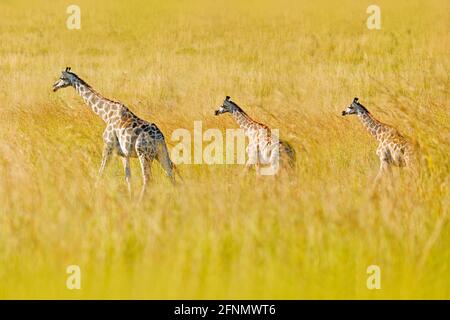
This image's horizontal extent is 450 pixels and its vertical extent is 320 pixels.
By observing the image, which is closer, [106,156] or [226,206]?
[226,206]

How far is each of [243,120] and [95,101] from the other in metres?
1.83

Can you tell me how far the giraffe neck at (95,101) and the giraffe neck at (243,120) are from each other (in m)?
1.73

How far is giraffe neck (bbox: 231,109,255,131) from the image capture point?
11719mm

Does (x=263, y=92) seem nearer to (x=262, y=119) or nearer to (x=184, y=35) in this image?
(x=262, y=119)

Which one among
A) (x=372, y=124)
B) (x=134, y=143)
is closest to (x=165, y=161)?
(x=134, y=143)

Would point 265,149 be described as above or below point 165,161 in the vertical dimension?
above

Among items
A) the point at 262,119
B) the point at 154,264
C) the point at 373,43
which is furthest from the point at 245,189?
the point at 373,43

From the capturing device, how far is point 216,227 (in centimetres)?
644

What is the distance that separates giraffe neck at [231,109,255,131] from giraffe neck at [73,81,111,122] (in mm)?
1733

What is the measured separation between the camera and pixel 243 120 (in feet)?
39.1

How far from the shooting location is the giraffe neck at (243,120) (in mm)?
11719

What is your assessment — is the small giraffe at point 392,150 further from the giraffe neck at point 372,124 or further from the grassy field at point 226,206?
the grassy field at point 226,206

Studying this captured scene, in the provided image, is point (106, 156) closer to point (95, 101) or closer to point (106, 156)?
point (106, 156)

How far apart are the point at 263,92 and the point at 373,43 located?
24.6 ft
